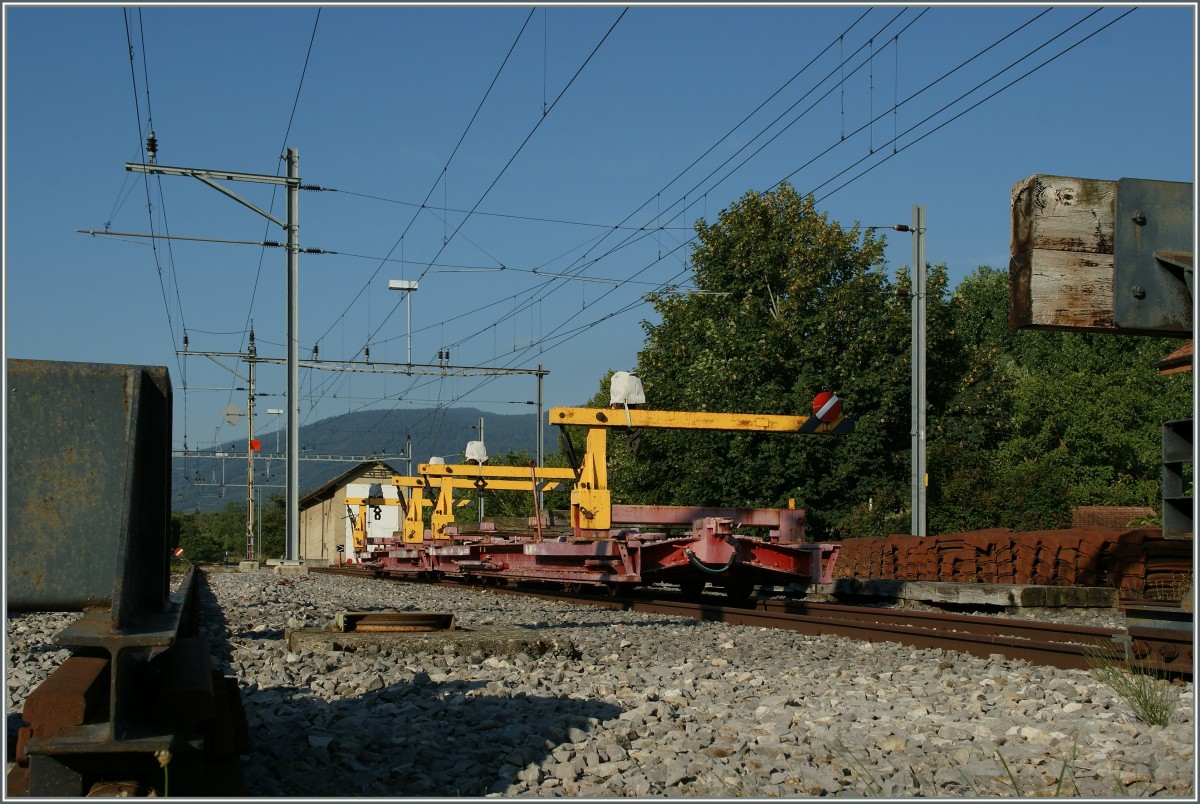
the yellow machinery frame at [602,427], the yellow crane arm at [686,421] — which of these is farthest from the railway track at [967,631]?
the yellow crane arm at [686,421]

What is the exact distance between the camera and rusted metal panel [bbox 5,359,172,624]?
4.16 m

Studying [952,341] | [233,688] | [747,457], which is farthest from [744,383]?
[233,688]

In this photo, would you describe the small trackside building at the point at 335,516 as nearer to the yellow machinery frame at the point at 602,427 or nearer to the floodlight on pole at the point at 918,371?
the floodlight on pole at the point at 918,371

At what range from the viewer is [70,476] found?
425 cm

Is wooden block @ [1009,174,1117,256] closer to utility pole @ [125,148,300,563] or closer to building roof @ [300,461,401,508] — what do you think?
utility pole @ [125,148,300,563]

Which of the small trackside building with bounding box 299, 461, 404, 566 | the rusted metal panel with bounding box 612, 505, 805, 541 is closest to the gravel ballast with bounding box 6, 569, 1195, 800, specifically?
the rusted metal panel with bounding box 612, 505, 805, 541

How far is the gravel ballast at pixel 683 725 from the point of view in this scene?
14.5ft

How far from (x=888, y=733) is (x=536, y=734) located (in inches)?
63.1

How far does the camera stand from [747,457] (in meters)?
33.7

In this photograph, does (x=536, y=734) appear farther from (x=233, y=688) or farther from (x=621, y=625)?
(x=621, y=625)

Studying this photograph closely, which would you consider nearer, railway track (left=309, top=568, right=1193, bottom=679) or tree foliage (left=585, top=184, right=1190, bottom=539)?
railway track (left=309, top=568, right=1193, bottom=679)

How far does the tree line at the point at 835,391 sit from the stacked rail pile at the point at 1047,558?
364 inches

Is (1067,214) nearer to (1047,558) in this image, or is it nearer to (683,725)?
(683,725)

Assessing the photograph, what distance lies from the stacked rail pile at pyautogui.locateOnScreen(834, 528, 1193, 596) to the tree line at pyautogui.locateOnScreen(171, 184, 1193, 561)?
925 cm
